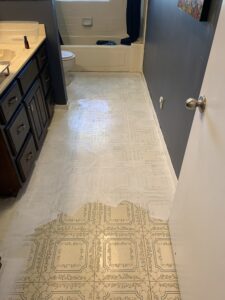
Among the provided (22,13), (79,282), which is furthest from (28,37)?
(79,282)

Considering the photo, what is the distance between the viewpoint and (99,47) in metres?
3.41

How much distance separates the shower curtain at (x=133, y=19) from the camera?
324 centimetres

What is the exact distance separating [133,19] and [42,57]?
1857 mm

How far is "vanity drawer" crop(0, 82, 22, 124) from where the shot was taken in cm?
136

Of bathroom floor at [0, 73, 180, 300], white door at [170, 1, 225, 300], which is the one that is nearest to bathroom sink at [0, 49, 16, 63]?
bathroom floor at [0, 73, 180, 300]

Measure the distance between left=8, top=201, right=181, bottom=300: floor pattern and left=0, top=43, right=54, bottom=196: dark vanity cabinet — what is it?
422 millimetres

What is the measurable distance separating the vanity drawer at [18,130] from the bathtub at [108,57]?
84.8 inches

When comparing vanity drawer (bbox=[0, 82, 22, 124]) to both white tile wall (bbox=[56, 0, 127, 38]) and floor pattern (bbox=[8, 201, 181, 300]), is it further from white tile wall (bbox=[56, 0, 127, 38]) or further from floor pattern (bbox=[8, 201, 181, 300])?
white tile wall (bbox=[56, 0, 127, 38])

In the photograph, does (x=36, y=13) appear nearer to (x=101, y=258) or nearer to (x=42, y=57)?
(x=42, y=57)

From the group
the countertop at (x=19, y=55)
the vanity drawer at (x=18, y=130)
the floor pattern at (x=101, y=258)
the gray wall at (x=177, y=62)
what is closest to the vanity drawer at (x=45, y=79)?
the countertop at (x=19, y=55)

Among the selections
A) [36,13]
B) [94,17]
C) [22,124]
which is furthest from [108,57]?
[22,124]

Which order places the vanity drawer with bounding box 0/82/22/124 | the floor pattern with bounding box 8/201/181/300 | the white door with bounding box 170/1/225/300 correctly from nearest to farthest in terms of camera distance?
the white door with bounding box 170/1/225/300 < the floor pattern with bounding box 8/201/181/300 < the vanity drawer with bounding box 0/82/22/124

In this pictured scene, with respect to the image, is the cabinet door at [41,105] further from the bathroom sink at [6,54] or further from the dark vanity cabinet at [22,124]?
the bathroom sink at [6,54]

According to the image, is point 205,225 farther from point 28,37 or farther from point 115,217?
point 28,37
